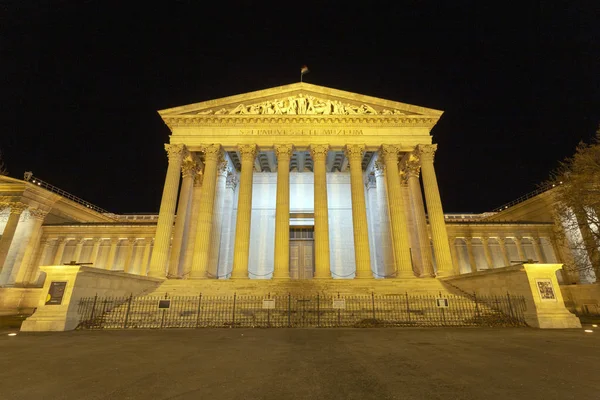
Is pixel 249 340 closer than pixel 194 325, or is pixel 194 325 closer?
pixel 249 340

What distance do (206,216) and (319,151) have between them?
10.5 metres

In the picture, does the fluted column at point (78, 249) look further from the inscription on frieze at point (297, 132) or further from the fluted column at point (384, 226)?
the fluted column at point (384, 226)

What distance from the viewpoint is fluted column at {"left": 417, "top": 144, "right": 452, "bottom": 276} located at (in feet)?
68.9

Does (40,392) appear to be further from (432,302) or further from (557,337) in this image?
(432,302)

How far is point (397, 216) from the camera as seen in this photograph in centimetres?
2239

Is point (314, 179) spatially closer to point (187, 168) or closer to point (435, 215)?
point (435, 215)

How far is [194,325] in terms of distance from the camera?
13.0m

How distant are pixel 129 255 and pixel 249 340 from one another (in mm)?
30988

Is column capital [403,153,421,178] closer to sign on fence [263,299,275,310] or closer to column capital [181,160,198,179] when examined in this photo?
sign on fence [263,299,275,310]

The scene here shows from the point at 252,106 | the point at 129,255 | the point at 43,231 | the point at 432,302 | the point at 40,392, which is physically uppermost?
the point at 252,106

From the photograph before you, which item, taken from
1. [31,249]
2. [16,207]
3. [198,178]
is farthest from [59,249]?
[198,178]

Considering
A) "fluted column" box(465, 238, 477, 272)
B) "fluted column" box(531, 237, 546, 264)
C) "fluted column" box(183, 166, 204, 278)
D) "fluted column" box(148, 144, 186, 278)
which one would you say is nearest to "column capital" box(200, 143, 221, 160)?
"fluted column" box(148, 144, 186, 278)

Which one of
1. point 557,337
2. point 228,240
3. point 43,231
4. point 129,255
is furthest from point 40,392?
point 43,231

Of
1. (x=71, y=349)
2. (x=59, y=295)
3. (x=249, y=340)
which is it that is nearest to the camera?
(x=71, y=349)
